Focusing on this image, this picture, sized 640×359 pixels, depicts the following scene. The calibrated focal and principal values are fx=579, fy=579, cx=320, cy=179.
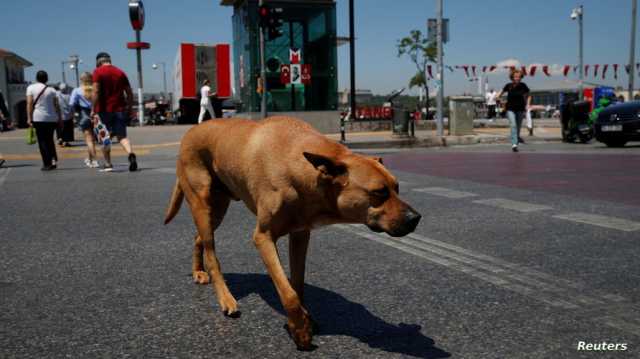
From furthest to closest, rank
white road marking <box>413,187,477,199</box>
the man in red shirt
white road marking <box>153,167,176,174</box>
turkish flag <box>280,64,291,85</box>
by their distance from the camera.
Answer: turkish flag <box>280,64,291,85</box> < white road marking <box>153,167,176,174</box> < the man in red shirt < white road marking <box>413,187,477,199</box>

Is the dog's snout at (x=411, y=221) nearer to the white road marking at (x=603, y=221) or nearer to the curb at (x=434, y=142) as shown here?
the white road marking at (x=603, y=221)

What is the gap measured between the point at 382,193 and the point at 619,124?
14.5 m

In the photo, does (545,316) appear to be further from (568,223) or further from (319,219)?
(568,223)

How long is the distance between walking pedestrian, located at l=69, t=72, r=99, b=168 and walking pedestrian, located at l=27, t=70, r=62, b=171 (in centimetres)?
64

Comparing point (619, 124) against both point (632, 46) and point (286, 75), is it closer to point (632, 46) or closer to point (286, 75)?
point (286, 75)

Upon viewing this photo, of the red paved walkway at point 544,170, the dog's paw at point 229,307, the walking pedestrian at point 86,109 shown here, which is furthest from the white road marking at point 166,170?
the dog's paw at point 229,307

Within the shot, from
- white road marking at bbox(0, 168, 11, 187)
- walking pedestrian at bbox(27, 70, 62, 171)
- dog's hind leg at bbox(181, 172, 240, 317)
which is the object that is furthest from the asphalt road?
walking pedestrian at bbox(27, 70, 62, 171)

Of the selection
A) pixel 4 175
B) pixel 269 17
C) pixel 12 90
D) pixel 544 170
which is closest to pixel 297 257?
pixel 544 170

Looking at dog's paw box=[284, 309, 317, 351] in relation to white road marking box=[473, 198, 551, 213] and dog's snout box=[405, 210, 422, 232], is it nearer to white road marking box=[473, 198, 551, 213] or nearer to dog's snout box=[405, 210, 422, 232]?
dog's snout box=[405, 210, 422, 232]

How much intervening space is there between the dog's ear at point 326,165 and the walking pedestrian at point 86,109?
1031 centimetres

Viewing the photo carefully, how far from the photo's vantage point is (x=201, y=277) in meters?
3.66

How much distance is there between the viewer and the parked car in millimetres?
14602

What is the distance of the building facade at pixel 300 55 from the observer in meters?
23.9

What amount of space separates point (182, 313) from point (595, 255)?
2.94 metres
